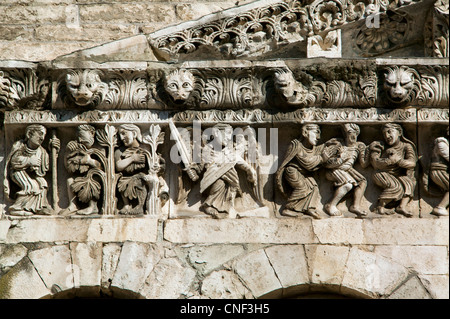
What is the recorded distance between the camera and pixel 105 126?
24.1ft

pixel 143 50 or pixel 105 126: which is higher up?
pixel 143 50

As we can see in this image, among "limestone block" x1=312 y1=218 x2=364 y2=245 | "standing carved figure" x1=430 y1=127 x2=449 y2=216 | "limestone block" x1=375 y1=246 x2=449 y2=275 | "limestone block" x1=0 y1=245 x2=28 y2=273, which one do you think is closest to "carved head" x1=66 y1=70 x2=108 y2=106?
"limestone block" x1=0 y1=245 x2=28 y2=273

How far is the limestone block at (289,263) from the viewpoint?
6.98m

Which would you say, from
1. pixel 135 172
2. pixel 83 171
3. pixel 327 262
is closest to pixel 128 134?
pixel 135 172

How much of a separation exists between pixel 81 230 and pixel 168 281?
28.9 inches

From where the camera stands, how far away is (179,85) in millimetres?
7266

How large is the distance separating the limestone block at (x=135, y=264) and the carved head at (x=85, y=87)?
1.09 m

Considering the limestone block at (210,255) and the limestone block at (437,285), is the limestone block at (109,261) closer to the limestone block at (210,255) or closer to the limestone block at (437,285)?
the limestone block at (210,255)

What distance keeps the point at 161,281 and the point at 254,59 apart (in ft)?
6.03

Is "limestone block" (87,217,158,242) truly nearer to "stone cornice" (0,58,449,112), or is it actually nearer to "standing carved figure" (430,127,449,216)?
"stone cornice" (0,58,449,112)

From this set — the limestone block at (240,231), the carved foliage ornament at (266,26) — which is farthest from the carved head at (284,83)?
the limestone block at (240,231)
